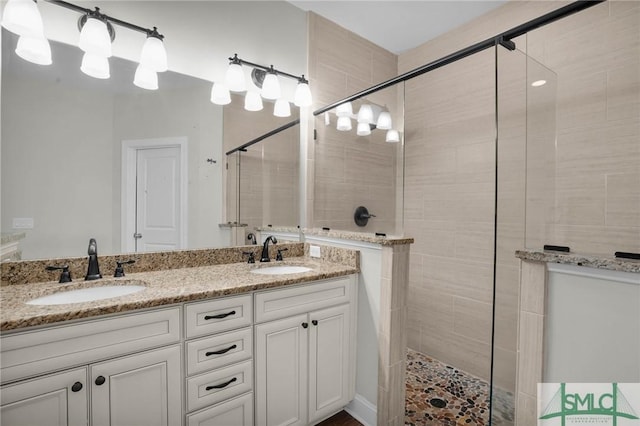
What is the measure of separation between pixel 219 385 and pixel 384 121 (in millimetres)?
1755

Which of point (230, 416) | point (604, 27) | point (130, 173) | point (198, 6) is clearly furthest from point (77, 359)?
point (604, 27)

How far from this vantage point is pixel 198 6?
1876mm

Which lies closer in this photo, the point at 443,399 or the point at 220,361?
the point at 220,361

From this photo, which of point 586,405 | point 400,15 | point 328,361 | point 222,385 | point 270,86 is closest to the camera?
point 586,405

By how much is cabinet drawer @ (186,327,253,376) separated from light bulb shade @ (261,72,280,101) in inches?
60.4

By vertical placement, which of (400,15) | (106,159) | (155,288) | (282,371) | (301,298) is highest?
(400,15)

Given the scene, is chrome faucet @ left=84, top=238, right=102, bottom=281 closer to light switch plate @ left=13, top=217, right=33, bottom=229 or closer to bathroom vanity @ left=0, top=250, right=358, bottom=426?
bathroom vanity @ left=0, top=250, right=358, bottom=426

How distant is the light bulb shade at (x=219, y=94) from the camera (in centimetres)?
194

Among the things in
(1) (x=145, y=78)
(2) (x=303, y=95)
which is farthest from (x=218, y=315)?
(2) (x=303, y=95)

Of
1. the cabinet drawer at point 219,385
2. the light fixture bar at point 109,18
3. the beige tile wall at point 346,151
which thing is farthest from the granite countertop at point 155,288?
the light fixture bar at point 109,18

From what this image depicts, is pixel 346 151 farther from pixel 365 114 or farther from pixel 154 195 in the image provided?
pixel 154 195

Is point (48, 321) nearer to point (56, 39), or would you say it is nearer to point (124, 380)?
point (124, 380)

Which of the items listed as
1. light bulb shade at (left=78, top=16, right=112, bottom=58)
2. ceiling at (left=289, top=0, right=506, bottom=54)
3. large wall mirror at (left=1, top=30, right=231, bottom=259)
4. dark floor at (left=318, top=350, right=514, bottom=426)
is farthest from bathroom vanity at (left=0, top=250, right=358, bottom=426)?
ceiling at (left=289, top=0, right=506, bottom=54)

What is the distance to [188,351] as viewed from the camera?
1288 mm
